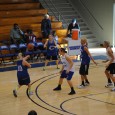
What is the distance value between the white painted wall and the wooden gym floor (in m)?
8.76

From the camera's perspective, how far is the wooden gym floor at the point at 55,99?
833cm

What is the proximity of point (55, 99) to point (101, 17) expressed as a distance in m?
12.7

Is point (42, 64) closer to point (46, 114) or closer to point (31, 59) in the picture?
point (31, 59)

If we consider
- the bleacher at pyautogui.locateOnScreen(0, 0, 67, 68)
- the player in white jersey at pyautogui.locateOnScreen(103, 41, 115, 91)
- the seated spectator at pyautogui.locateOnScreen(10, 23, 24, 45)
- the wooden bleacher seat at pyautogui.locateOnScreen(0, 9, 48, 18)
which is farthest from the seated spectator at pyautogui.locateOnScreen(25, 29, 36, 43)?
the player in white jersey at pyautogui.locateOnScreen(103, 41, 115, 91)

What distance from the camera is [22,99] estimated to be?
31.1 ft

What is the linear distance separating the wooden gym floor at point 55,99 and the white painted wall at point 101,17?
28.7 ft

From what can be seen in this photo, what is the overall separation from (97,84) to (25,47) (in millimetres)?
5717

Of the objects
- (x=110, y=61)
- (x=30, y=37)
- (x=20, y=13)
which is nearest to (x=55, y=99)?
(x=110, y=61)

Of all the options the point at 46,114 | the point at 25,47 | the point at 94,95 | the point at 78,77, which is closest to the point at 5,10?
the point at 25,47

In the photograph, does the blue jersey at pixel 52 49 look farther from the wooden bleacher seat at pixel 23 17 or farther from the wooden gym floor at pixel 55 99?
the wooden bleacher seat at pixel 23 17

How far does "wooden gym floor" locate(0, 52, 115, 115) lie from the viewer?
27.3 ft

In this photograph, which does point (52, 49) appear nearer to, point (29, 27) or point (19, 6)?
point (29, 27)

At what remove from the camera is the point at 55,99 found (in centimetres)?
940

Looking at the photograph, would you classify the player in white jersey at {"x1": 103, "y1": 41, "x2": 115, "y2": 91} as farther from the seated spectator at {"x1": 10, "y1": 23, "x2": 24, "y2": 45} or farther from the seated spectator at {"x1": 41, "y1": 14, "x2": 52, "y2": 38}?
the seated spectator at {"x1": 41, "y1": 14, "x2": 52, "y2": 38}
